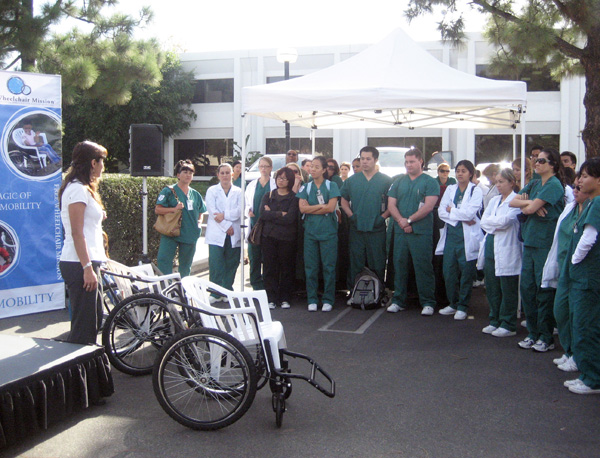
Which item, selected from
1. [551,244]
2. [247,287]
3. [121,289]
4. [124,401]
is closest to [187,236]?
[247,287]

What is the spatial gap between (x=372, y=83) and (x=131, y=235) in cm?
502

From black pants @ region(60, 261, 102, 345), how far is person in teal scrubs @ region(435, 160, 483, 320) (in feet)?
14.1

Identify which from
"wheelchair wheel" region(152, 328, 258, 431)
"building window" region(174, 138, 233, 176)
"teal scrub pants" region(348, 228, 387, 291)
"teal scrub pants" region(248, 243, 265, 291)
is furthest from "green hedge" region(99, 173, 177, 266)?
"building window" region(174, 138, 233, 176)

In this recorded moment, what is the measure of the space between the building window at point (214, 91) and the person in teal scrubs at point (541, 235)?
28613 mm

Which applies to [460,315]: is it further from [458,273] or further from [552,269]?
[552,269]

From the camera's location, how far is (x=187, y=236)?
7680mm

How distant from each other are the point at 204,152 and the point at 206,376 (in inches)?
1213

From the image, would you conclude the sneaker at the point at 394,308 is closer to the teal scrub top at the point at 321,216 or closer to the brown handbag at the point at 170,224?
the teal scrub top at the point at 321,216

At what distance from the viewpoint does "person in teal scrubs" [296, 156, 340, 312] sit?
25.5 feet

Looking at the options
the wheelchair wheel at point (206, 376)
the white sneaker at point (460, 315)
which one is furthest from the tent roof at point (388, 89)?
the wheelchair wheel at point (206, 376)

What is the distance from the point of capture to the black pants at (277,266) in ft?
26.1

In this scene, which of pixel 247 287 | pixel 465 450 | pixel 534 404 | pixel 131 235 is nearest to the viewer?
pixel 465 450

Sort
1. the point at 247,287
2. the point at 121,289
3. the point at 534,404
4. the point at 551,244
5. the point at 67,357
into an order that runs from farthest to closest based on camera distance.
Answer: the point at 247,287
the point at 551,244
the point at 121,289
the point at 534,404
the point at 67,357

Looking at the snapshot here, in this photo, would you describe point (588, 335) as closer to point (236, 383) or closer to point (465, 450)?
point (465, 450)
